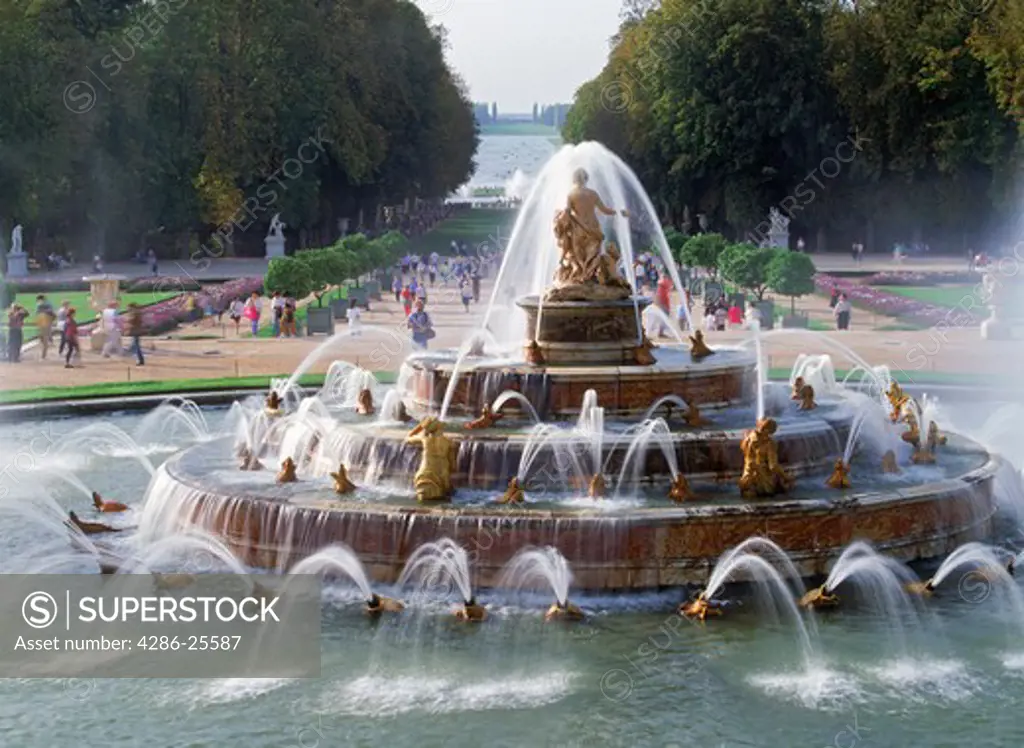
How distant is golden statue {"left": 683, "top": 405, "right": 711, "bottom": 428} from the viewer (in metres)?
20.2

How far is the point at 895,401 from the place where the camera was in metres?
22.9

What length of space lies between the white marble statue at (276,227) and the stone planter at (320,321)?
32555 millimetres

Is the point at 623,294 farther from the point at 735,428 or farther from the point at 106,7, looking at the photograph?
the point at 106,7

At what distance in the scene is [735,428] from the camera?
20.2 metres

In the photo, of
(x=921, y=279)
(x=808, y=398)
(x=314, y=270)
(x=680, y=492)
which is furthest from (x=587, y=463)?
(x=921, y=279)

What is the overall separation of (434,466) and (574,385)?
3.00 meters

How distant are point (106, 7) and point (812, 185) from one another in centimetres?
3592

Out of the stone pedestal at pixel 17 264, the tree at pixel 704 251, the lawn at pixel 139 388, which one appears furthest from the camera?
the stone pedestal at pixel 17 264

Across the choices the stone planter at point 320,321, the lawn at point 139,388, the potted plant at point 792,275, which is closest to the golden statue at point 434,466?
the lawn at point 139,388

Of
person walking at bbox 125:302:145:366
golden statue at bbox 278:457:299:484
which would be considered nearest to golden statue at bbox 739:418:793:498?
golden statue at bbox 278:457:299:484

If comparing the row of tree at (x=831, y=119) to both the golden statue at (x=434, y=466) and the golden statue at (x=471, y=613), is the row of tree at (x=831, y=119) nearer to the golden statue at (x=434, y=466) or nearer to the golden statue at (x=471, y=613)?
the golden statue at (x=434, y=466)

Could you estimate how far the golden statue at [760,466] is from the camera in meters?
18.0

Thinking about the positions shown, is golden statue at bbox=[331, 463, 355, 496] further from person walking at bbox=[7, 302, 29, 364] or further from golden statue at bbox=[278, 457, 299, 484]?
person walking at bbox=[7, 302, 29, 364]

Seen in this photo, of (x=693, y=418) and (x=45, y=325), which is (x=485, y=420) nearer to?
(x=693, y=418)
